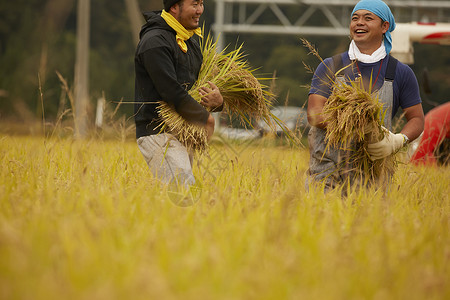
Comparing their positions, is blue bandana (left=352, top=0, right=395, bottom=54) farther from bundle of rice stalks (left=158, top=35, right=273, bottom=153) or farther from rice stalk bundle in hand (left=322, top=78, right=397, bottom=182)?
bundle of rice stalks (left=158, top=35, right=273, bottom=153)

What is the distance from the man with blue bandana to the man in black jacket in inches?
26.6

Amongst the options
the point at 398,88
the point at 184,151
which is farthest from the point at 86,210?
the point at 398,88

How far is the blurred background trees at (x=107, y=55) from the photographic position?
23641 millimetres

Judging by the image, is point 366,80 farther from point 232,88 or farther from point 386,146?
point 232,88

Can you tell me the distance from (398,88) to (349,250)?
1.83 m

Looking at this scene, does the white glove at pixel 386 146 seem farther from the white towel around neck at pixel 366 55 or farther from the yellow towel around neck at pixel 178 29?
the yellow towel around neck at pixel 178 29

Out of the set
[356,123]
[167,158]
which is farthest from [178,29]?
[356,123]

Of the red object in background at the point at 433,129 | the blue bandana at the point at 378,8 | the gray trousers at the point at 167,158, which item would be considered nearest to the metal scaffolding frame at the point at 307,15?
the red object in background at the point at 433,129

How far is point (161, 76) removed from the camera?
3.38 meters

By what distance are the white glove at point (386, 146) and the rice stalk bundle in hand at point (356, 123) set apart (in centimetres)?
3

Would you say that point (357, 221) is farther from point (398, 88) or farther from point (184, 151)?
point (398, 88)

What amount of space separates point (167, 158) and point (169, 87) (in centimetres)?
39

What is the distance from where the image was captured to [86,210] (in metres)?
2.62

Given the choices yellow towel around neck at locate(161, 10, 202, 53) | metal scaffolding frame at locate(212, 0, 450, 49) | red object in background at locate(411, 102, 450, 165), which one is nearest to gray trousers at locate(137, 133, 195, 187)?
yellow towel around neck at locate(161, 10, 202, 53)
